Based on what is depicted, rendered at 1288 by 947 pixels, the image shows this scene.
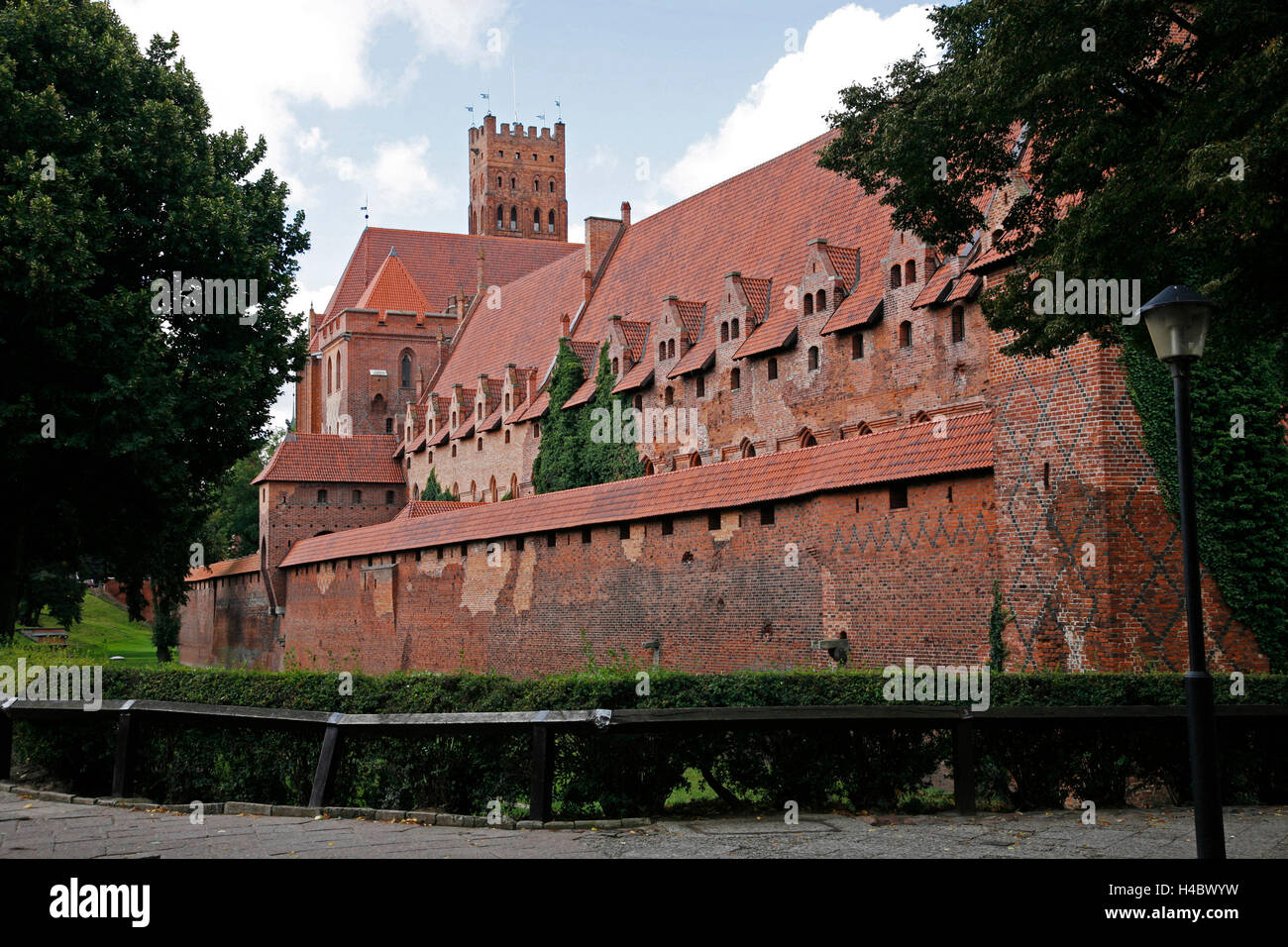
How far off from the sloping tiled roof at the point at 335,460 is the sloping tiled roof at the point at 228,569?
→ 127 inches

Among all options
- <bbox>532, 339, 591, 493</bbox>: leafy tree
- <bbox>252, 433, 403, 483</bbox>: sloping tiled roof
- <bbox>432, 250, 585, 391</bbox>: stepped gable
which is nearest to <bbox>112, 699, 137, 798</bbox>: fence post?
<bbox>532, 339, 591, 493</bbox>: leafy tree

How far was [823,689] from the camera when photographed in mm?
9773

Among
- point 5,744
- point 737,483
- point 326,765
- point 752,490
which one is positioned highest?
point 737,483

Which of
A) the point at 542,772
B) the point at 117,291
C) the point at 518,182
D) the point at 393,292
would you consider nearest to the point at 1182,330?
the point at 542,772

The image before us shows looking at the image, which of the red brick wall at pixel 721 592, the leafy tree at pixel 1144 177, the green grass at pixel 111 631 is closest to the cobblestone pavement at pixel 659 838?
the leafy tree at pixel 1144 177

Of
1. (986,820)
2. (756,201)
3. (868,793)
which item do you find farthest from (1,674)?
(756,201)

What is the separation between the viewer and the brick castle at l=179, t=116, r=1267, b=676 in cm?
1533

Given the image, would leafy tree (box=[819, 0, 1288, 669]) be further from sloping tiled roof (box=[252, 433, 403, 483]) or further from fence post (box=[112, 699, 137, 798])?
sloping tiled roof (box=[252, 433, 403, 483])

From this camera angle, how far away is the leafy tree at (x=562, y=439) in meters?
36.3

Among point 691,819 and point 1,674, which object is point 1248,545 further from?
point 1,674

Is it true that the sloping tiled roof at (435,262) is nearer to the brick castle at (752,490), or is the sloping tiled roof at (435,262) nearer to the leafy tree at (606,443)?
the brick castle at (752,490)

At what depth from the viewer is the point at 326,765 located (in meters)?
9.16

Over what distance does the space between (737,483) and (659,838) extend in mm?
14082

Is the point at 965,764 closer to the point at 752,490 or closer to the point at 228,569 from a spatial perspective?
the point at 752,490
